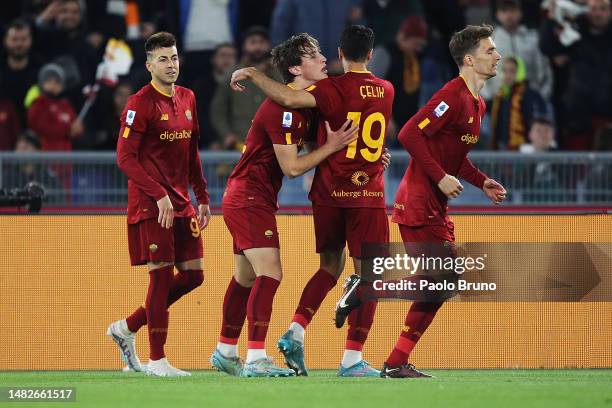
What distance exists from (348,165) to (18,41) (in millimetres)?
7303

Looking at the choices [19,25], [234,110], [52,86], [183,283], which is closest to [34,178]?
[52,86]

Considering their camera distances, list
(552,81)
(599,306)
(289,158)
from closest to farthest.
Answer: (289,158) < (599,306) < (552,81)

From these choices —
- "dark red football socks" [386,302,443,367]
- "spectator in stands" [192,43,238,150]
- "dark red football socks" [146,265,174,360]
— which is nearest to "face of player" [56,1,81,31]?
"spectator in stands" [192,43,238,150]

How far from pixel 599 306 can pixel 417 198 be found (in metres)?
2.20

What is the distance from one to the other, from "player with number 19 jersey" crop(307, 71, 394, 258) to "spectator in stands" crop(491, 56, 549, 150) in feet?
20.3

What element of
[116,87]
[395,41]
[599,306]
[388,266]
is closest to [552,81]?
[395,41]

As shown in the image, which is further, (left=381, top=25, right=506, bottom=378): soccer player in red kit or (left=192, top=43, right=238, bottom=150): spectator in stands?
(left=192, top=43, right=238, bottom=150): spectator in stands

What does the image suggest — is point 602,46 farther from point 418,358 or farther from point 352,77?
point 352,77

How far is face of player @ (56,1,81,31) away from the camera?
16672 millimetres

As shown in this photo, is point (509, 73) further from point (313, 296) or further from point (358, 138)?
point (313, 296)

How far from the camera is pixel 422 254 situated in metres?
10.1

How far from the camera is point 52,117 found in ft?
51.3

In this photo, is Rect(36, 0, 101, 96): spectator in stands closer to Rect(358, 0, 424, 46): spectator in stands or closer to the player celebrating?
Rect(358, 0, 424, 46): spectator in stands

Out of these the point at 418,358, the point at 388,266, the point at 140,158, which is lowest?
the point at 418,358
